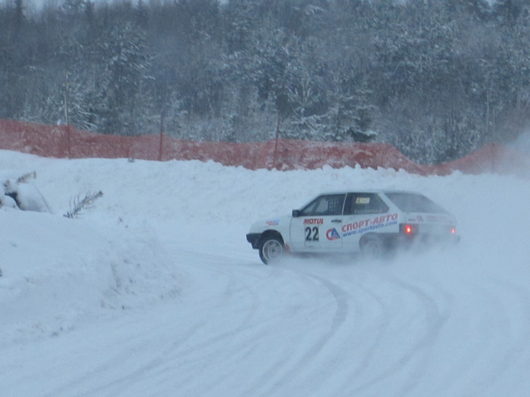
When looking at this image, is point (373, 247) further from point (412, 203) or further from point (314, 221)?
point (314, 221)

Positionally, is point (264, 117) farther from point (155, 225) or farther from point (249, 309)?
point (249, 309)

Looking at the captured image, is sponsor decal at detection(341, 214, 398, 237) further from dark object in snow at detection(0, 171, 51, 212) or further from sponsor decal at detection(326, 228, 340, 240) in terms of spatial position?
dark object in snow at detection(0, 171, 51, 212)

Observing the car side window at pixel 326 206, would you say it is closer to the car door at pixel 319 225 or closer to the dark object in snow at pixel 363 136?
the car door at pixel 319 225

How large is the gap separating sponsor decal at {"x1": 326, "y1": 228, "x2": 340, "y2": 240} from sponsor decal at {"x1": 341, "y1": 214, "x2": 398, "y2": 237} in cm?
14

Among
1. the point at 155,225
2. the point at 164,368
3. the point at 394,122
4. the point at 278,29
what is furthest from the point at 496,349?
the point at 278,29

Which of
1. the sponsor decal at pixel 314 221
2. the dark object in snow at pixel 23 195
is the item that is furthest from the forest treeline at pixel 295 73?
the dark object in snow at pixel 23 195

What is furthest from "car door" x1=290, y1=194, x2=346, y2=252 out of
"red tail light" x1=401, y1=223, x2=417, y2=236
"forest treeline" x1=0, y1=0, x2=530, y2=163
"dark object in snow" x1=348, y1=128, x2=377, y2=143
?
"dark object in snow" x1=348, y1=128, x2=377, y2=143

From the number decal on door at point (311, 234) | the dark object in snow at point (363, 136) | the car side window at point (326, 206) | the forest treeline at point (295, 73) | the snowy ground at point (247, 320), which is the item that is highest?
the forest treeline at point (295, 73)

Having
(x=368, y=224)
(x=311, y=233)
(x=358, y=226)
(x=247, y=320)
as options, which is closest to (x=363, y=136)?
(x=311, y=233)

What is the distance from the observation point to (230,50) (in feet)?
232

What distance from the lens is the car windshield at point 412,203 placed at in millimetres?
14406

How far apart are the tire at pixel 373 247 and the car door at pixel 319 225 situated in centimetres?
54

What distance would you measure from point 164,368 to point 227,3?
79997 mm

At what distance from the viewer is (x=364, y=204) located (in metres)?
14.8
